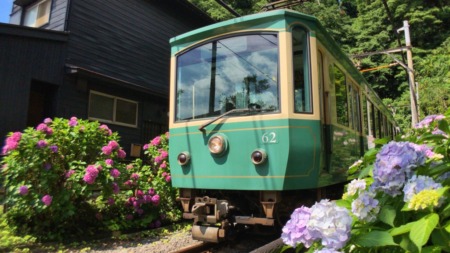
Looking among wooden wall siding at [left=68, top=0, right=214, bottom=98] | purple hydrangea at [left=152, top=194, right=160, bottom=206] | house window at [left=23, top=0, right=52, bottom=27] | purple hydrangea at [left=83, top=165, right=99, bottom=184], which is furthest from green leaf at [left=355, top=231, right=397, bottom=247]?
house window at [left=23, top=0, right=52, bottom=27]

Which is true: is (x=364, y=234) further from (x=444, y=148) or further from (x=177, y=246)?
(x=177, y=246)

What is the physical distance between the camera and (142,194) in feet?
23.6

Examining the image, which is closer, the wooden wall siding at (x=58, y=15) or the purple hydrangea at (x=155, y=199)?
the purple hydrangea at (x=155, y=199)

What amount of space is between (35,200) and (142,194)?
1950 millimetres

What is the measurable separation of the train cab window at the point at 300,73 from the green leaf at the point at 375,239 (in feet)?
11.4

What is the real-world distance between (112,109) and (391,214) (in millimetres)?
11058

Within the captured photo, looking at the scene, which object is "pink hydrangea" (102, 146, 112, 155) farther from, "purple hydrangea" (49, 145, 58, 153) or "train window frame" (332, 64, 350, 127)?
"train window frame" (332, 64, 350, 127)

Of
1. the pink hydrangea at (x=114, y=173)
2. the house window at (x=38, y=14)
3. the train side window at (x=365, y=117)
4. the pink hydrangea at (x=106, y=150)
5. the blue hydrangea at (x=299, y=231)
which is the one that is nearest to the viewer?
the blue hydrangea at (x=299, y=231)

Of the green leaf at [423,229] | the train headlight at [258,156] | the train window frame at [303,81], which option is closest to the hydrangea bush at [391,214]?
the green leaf at [423,229]

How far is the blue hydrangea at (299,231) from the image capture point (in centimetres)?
135

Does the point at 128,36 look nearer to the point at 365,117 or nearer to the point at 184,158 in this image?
the point at 365,117

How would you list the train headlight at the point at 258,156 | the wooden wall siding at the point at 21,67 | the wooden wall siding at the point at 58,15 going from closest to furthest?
1. the train headlight at the point at 258,156
2. the wooden wall siding at the point at 21,67
3. the wooden wall siding at the point at 58,15

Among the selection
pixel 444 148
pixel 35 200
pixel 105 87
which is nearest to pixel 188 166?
pixel 35 200

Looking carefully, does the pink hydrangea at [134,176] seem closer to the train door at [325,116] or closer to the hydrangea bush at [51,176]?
the hydrangea bush at [51,176]
